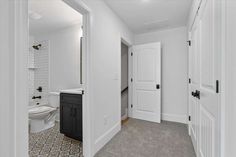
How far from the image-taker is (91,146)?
5.56ft

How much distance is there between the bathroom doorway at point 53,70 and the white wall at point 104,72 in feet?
0.59

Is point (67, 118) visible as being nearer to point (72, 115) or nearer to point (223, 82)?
point (72, 115)

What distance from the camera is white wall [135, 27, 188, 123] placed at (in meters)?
3.11

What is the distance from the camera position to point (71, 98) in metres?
2.08

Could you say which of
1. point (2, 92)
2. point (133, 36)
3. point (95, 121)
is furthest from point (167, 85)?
point (2, 92)

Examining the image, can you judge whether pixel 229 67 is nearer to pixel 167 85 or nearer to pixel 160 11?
pixel 160 11

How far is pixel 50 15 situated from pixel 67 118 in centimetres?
208

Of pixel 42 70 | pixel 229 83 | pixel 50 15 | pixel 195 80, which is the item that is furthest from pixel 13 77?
pixel 42 70

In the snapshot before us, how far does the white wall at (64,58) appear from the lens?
2.90m

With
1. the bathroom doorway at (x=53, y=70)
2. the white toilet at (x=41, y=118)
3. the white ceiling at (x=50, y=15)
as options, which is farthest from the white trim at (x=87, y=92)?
the white toilet at (x=41, y=118)

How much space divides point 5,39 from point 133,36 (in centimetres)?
320

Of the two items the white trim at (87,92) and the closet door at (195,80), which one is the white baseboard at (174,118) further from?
the white trim at (87,92)

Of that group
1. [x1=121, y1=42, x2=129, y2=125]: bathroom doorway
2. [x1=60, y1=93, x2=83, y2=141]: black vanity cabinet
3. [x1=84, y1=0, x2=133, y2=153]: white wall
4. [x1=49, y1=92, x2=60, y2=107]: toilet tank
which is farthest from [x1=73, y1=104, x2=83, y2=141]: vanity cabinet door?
[x1=121, y1=42, x2=129, y2=125]: bathroom doorway

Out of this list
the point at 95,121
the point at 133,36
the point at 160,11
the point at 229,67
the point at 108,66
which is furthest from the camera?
the point at 133,36
